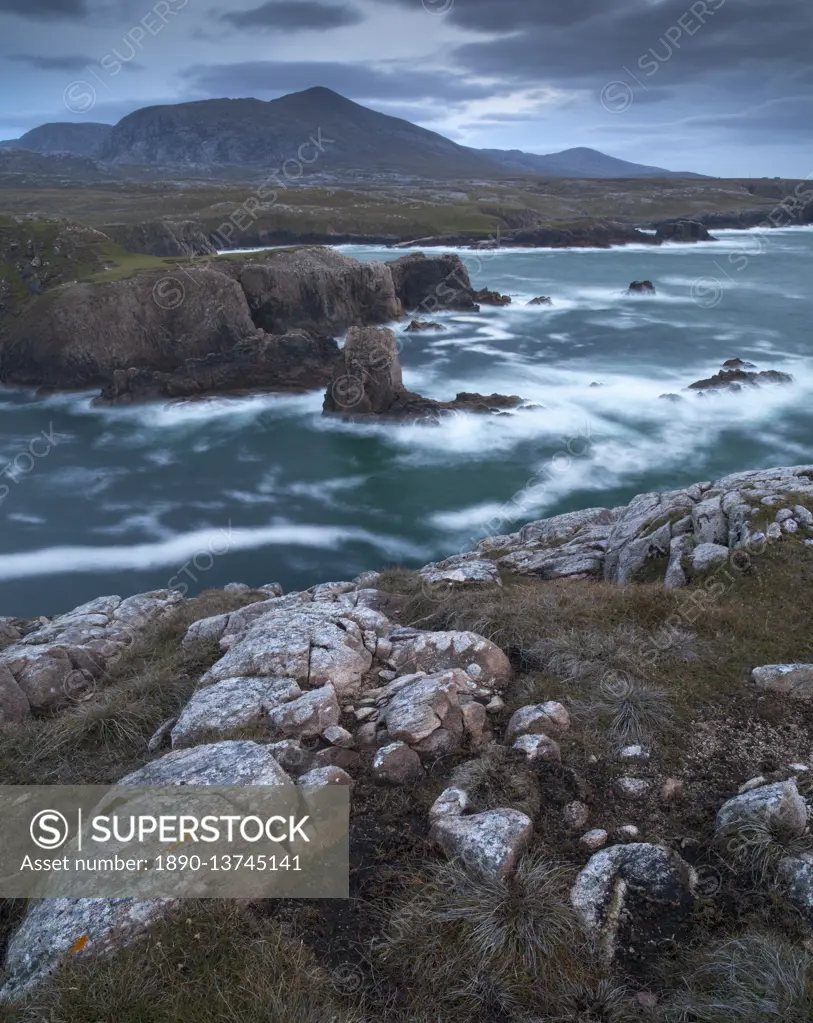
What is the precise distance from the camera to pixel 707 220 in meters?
154

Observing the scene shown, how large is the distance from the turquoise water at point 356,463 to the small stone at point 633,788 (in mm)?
19416

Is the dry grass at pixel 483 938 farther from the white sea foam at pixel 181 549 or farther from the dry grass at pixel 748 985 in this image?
the white sea foam at pixel 181 549

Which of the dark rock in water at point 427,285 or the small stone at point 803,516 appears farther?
the dark rock in water at point 427,285

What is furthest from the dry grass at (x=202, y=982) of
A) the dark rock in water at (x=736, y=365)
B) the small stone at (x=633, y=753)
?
the dark rock in water at (x=736, y=365)

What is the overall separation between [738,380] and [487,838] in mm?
43596

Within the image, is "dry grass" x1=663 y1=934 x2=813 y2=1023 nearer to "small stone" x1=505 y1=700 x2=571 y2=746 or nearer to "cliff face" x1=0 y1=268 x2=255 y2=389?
"small stone" x1=505 y1=700 x2=571 y2=746

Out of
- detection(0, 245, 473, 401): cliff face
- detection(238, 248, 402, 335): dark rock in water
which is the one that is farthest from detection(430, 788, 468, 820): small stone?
detection(238, 248, 402, 335): dark rock in water

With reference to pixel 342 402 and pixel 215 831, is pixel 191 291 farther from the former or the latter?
pixel 215 831

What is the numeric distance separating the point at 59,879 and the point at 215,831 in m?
1.39

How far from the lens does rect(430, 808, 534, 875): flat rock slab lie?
5992mm

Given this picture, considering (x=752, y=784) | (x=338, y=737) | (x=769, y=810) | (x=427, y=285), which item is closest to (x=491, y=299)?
(x=427, y=285)

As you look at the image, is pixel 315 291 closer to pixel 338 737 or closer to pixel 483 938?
pixel 338 737

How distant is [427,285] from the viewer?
6819 cm

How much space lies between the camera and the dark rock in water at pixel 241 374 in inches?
1758
